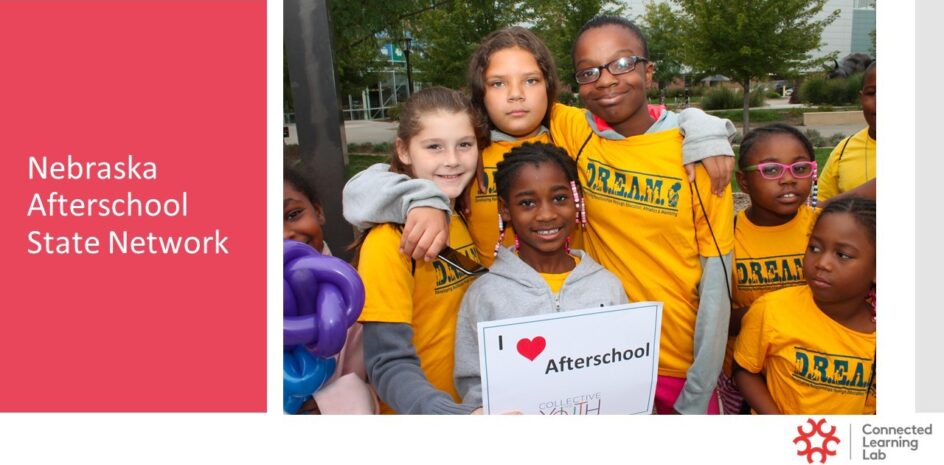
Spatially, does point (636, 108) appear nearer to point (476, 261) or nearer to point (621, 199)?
point (621, 199)

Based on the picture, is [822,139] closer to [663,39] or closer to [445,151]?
[663,39]

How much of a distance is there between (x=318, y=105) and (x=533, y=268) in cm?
151

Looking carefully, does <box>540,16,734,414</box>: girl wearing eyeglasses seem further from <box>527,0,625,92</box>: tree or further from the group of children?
<box>527,0,625,92</box>: tree

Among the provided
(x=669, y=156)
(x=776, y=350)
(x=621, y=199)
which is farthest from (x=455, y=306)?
(x=776, y=350)

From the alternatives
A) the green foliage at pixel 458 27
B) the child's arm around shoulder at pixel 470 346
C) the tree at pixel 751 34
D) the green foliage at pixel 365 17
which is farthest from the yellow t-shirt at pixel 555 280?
the tree at pixel 751 34

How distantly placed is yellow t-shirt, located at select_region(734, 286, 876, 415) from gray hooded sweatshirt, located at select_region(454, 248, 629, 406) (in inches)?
17.0

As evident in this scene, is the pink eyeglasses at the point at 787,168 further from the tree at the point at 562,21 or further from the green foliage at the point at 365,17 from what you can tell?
the tree at the point at 562,21

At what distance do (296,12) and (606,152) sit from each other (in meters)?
1.59

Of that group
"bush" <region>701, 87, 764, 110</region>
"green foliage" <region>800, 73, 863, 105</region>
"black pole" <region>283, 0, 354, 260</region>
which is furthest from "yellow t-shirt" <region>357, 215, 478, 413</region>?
"bush" <region>701, 87, 764, 110</region>

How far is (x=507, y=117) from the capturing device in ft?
6.15

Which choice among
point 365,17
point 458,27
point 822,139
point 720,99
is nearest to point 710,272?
point 365,17

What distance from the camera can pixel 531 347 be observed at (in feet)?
5.11
